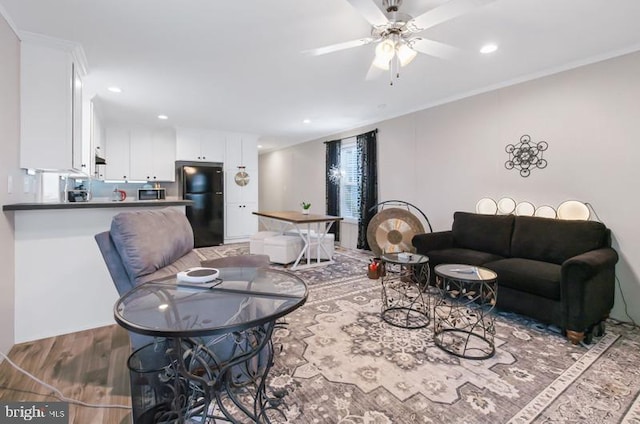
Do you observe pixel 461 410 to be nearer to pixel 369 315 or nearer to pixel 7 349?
pixel 369 315

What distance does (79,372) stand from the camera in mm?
1983

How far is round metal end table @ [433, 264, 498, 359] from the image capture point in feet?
7.43

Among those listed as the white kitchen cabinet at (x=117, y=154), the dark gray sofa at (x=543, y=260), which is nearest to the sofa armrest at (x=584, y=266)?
the dark gray sofa at (x=543, y=260)

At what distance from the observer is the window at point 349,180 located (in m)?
6.04

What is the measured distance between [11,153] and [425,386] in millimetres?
3338

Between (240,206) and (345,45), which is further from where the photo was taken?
(240,206)

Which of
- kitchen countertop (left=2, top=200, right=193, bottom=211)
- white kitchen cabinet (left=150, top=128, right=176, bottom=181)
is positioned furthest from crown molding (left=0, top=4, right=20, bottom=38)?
white kitchen cabinet (left=150, top=128, right=176, bottom=181)

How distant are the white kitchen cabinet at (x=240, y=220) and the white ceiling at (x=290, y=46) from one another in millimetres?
2621

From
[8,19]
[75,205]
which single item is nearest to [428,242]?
[75,205]

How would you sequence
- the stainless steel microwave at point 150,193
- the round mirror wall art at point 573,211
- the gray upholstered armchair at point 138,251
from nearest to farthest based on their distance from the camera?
the gray upholstered armchair at point 138,251 < the round mirror wall art at point 573,211 < the stainless steel microwave at point 150,193

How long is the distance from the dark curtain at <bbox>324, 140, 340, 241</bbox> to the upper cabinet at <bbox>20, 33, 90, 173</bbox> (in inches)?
176

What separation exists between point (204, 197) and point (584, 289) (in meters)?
5.88

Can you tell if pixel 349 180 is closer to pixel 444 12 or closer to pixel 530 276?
pixel 530 276

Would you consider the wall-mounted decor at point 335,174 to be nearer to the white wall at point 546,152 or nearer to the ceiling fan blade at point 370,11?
the white wall at point 546,152
